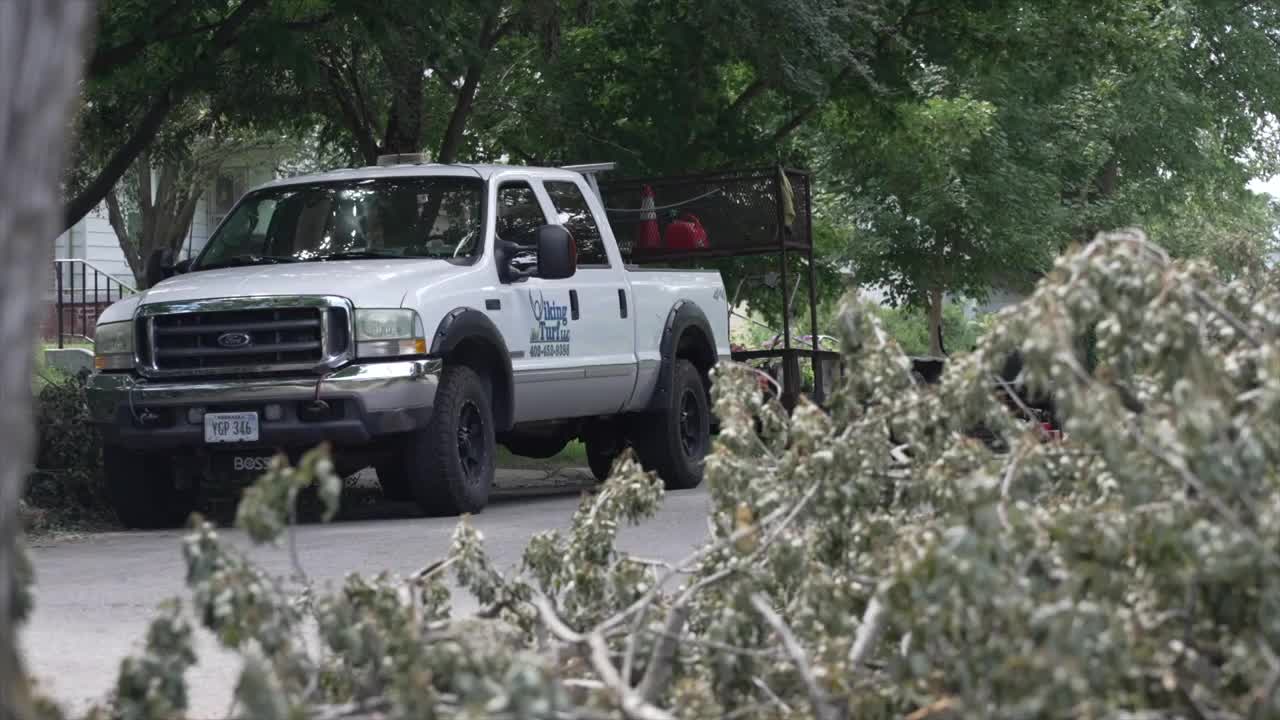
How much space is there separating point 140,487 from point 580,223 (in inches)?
142

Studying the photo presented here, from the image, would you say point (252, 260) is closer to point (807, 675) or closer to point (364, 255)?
point (364, 255)

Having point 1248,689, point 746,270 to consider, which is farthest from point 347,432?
point 746,270

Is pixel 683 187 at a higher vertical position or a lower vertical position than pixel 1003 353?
higher

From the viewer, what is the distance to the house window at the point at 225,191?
147 feet

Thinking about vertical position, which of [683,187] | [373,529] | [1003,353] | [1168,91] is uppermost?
[1168,91]

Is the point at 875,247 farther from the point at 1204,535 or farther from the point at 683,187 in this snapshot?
the point at 1204,535

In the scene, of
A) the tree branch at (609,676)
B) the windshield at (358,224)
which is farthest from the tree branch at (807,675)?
the windshield at (358,224)

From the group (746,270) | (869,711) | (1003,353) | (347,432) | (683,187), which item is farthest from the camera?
(746,270)

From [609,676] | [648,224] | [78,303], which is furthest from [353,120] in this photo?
[609,676]

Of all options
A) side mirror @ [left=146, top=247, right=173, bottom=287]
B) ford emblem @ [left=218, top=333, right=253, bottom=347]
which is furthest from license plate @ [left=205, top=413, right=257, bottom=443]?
side mirror @ [left=146, top=247, right=173, bottom=287]

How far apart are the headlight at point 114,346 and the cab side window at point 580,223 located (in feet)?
10.7

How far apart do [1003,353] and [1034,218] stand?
32895mm

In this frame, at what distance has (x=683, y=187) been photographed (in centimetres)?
1872

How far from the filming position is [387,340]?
11336 mm
